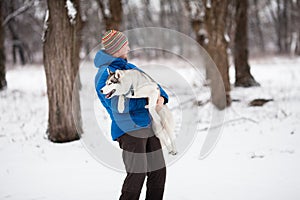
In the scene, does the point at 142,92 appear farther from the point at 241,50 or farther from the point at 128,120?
the point at 241,50

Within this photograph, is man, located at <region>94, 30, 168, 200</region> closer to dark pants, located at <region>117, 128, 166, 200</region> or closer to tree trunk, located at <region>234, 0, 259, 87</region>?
dark pants, located at <region>117, 128, 166, 200</region>

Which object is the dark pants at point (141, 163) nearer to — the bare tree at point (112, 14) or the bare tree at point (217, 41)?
the bare tree at point (217, 41)

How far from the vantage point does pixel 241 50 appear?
9797 millimetres

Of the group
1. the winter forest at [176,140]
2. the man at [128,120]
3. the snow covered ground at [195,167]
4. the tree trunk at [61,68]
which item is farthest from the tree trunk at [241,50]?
the man at [128,120]

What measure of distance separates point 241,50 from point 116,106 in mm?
8350

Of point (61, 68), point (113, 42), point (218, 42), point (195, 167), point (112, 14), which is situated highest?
point (112, 14)

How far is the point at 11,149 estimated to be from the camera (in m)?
4.88

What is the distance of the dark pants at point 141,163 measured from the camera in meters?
2.31

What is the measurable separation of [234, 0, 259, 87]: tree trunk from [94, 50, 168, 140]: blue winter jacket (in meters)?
7.80

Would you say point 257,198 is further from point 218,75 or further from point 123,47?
point 218,75

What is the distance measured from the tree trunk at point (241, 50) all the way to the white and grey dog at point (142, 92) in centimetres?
762

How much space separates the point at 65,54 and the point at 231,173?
309 cm

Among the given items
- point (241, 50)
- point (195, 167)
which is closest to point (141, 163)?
point (195, 167)

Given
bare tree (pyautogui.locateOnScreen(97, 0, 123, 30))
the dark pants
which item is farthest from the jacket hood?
bare tree (pyautogui.locateOnScreen(97, 0, 123, 30))
